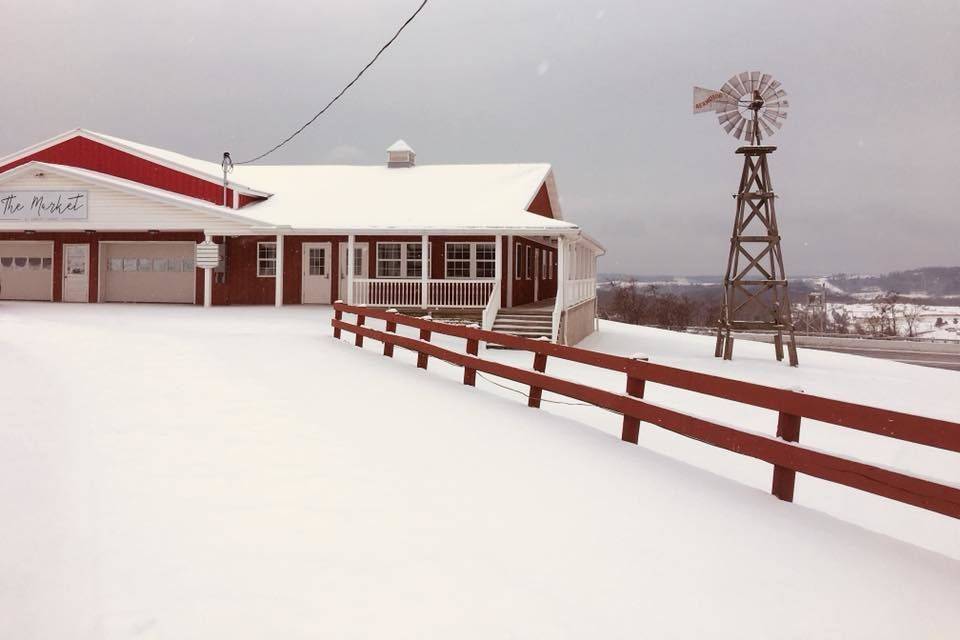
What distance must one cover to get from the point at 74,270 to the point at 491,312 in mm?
17226

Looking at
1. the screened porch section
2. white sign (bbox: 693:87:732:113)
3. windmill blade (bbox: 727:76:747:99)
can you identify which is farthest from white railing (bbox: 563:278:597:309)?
windmill blade (bbox: 727:76:747:99)

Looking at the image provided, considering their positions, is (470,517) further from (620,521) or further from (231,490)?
(231,490)

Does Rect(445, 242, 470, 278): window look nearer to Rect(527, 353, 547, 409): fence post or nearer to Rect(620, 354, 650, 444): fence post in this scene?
Rect(527, 353, 547, 409): fence post

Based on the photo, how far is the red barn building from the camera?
75.8 feet

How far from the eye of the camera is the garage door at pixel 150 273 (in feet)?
88.9

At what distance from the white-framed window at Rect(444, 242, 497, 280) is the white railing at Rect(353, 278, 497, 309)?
51.0 inches

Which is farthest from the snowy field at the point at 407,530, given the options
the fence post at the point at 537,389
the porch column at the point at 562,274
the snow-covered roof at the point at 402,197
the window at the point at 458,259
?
the window at the point at 458,259

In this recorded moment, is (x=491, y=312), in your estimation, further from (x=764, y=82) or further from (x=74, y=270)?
(x=74, y=270)

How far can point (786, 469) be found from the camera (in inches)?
213

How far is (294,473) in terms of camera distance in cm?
567

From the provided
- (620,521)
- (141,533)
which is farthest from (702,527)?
(141,533)

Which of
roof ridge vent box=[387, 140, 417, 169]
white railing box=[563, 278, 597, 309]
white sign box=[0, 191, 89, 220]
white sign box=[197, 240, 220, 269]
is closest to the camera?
white railing box=[563, 278, 597, 309]

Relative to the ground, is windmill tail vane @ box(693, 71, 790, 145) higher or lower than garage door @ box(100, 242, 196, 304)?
higher

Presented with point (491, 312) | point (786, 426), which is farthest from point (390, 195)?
point (786, 426)
